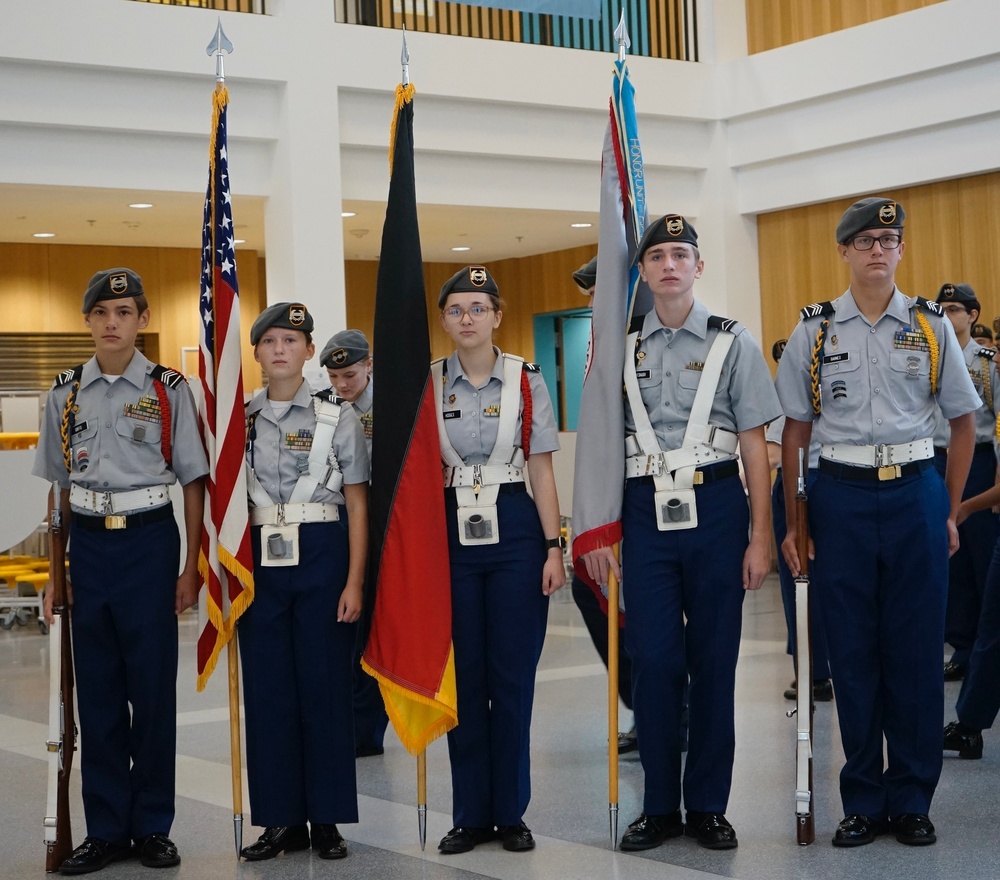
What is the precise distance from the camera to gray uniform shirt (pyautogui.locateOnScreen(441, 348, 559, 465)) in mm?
4195

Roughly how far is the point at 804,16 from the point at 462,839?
394 inches

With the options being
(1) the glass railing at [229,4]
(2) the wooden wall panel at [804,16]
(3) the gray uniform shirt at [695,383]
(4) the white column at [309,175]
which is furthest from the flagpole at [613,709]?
(2) the wooden wall panel at [804,16]

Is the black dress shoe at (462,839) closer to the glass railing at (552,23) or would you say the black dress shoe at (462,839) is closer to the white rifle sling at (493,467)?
the white rifle sling at (493,467)

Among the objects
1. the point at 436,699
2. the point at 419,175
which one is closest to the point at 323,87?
the point at 419,175

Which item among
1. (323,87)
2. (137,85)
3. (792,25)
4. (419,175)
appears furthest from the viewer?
(792,25)

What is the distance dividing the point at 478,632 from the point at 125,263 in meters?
11.7

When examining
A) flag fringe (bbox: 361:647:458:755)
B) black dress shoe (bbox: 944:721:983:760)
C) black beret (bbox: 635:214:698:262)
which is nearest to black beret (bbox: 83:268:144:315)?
flag fringe (bbox: 361:647:458:755)

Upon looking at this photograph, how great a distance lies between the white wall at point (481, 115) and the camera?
9922 millimetres

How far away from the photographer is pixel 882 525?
4004 millimetres

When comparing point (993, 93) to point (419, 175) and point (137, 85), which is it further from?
point (137, 85)

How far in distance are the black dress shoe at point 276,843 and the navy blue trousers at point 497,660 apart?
49cm

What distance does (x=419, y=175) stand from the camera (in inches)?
456

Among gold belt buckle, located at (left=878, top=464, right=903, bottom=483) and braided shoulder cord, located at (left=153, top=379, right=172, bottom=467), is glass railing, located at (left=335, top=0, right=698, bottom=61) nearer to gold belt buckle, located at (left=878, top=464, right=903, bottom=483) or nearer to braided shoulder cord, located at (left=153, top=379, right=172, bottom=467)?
braided shoulder cord, located at (left=153, top=379, right=172, bottom=467)

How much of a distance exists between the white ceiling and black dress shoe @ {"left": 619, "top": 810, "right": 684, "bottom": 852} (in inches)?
304
